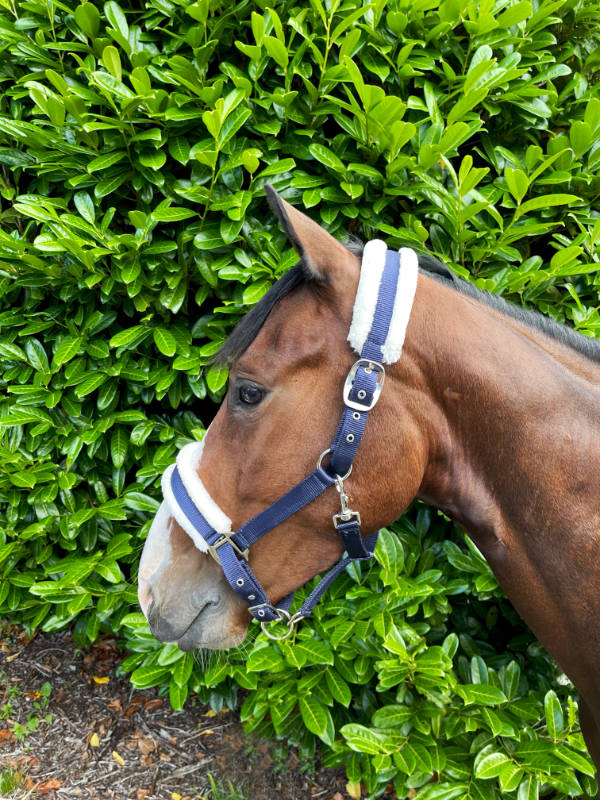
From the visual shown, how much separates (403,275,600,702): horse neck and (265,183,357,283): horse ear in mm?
212

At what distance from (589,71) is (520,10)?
64cm

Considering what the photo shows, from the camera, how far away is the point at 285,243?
2270 mm

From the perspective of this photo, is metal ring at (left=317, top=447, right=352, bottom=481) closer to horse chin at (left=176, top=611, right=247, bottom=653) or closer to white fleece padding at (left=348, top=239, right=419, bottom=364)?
white fleece padding at (left=348, top=239, right=419, bottom=364)

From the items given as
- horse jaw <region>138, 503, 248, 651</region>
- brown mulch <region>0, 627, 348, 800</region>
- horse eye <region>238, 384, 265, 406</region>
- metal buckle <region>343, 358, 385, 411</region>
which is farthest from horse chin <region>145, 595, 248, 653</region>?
brown mulch <region>0, 627, 348, 800</region>

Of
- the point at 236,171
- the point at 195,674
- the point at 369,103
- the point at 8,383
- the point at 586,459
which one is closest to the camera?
the point at 586,459

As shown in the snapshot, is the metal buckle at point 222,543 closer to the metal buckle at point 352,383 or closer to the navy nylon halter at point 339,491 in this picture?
the navy nylon halter at point 339,491

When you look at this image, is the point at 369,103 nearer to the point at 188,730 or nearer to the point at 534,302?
the point at 534,302

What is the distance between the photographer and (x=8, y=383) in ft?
8.91

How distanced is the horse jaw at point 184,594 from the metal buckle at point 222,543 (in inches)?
2.5

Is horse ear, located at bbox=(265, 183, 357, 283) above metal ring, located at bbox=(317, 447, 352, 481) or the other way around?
above

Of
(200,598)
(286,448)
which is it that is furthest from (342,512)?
(200,598)

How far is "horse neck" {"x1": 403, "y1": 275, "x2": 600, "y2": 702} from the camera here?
125 centimetres

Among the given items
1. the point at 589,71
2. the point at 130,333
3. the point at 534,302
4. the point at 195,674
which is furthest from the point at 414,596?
the point at 589,71

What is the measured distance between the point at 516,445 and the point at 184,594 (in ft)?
2.83
